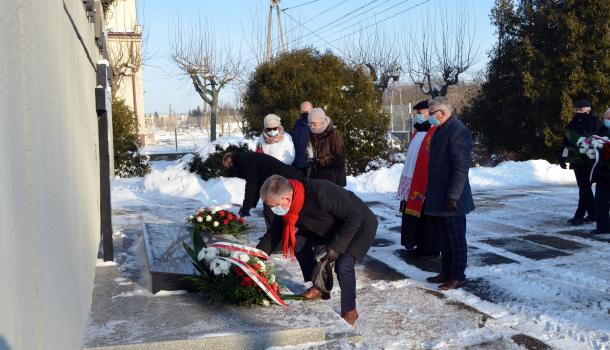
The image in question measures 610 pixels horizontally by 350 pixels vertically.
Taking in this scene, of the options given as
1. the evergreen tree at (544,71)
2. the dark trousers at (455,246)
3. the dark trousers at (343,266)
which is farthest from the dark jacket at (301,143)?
the evergreen tree at (544,71)

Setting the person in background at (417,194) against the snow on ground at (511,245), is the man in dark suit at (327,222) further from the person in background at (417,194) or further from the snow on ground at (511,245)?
the person in background at (417,194)

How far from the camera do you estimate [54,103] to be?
11.2ft

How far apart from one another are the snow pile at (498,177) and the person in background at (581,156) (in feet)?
14.4

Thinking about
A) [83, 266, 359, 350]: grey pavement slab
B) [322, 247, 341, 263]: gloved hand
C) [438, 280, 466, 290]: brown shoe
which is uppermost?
[322, 247, 341, 263]: gloved hand

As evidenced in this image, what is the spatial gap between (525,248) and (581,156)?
5.45ft

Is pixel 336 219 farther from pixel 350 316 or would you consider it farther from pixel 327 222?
pixel 350 316

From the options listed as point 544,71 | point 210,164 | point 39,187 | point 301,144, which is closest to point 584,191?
point 301,144

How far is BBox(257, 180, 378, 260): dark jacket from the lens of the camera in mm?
4312

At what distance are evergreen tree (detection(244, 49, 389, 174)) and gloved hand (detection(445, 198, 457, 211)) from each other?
30.7 ft

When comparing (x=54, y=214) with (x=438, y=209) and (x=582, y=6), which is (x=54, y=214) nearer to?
(x=438, y=209)

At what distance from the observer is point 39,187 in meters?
2.59

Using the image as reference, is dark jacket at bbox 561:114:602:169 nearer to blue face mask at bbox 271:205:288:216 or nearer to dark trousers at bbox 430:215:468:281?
dark trousers at bbox 430:215:468:281

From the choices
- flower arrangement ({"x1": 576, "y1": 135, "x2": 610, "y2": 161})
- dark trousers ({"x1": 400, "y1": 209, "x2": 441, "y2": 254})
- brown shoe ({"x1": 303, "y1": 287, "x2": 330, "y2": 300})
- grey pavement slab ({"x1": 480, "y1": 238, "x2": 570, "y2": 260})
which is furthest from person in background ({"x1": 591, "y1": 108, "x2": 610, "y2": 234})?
brown shoe ({"x1": 303, "y1": 287, "x2": 330, "y2": 300})

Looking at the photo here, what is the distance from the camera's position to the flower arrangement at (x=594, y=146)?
7332 mm
